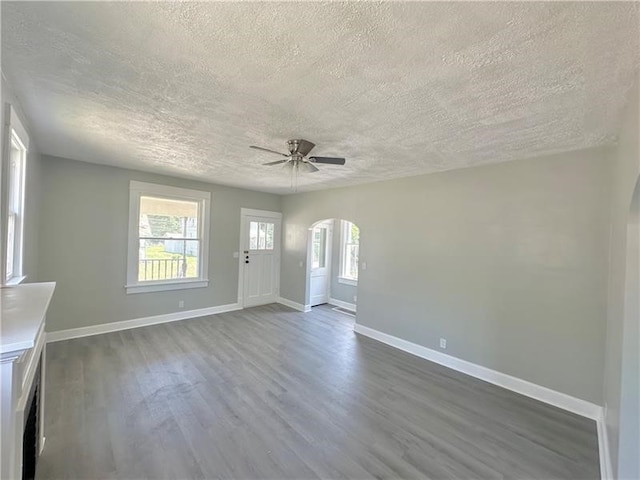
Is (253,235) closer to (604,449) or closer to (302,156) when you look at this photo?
(302,156)

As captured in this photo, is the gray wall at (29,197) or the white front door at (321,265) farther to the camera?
the white front door at (321,265)

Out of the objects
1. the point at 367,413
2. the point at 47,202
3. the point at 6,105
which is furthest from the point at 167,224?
the point at 367,413

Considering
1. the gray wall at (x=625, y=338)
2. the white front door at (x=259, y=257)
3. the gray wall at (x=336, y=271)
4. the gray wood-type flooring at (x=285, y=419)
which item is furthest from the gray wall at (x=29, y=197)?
the gray wall at (x=336, y=271)

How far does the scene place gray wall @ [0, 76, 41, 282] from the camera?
188cm

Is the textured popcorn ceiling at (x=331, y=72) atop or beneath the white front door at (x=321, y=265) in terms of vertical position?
atop

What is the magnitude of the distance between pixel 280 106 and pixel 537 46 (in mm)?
1509

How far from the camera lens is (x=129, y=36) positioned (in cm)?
138

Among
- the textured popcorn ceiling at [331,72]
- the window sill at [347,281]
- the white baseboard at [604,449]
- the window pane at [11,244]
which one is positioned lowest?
the white baseboard at [604,449]

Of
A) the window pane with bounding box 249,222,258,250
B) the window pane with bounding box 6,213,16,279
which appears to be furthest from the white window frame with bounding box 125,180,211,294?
the window pane with bounding box 6,213,16,279

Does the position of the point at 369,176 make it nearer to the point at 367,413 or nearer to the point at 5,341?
the point at 367,413

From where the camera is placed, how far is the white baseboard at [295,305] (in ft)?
19.6

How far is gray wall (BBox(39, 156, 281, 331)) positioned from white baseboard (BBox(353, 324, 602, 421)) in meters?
4.00

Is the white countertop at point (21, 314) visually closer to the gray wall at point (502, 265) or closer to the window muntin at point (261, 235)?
the gray wall at point (502, 265)

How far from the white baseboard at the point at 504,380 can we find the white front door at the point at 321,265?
241 centimetres
